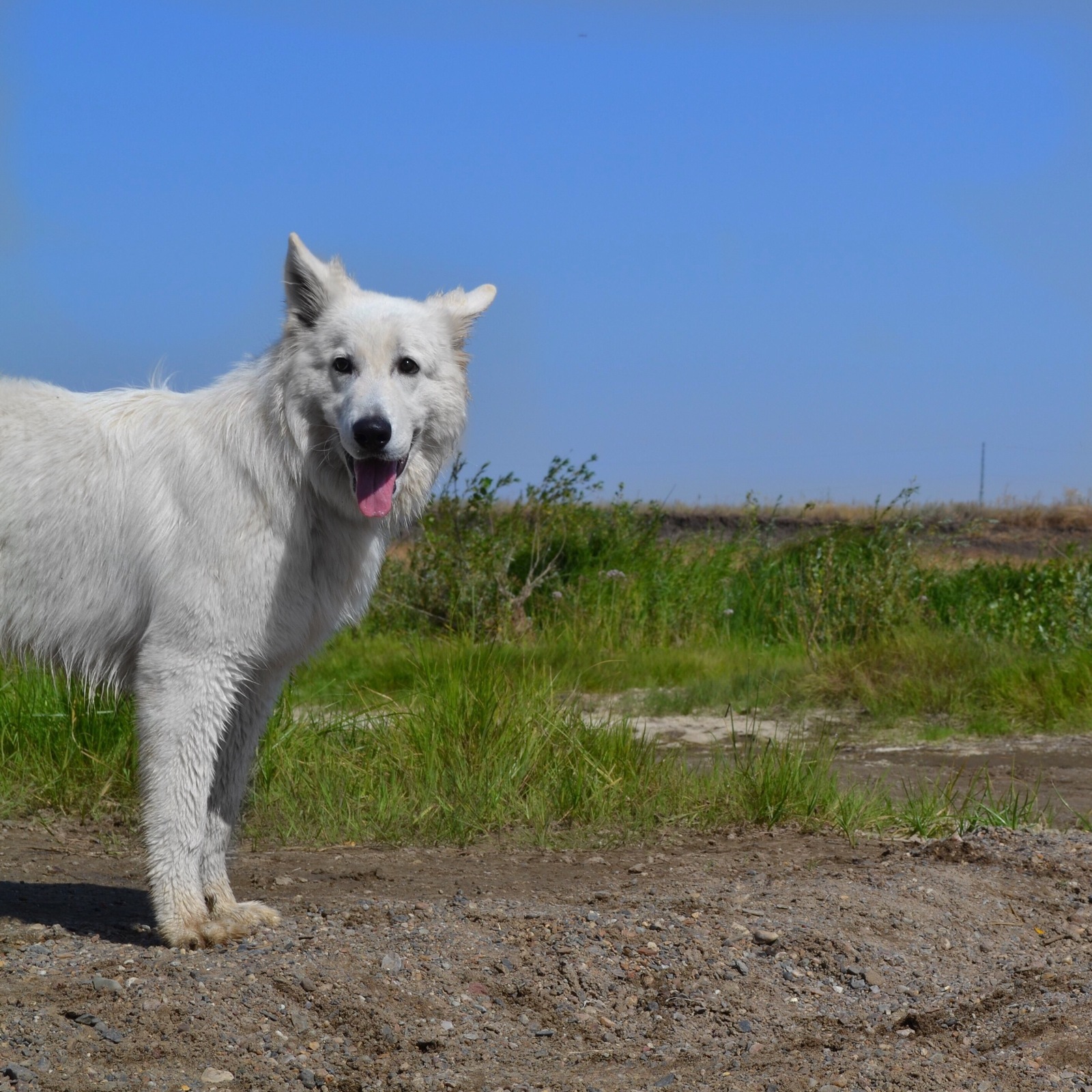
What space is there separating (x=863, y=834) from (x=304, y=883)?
275cm

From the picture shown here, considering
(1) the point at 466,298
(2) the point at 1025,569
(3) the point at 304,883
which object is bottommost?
(3) the point at 304,883

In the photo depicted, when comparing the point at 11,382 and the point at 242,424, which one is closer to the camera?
the point at 242,424

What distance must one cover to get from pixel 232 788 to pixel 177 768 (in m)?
0.52

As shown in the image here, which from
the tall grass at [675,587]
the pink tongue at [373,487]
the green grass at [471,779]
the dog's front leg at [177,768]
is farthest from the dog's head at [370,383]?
the tall grass at [675,587]

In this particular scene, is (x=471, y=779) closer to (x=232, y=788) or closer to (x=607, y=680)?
(x=232, y=788)

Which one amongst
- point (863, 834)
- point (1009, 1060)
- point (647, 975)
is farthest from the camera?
point (863, 834)

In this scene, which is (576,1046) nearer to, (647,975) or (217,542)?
(647,975)

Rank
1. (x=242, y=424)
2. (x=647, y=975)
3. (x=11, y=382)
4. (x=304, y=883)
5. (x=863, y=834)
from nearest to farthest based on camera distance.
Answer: (x=647, y=975), (x=242, y=424), (x=11, y=382), (x=304, y=883), (x=863, y=834)

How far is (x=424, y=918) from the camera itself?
4.75m

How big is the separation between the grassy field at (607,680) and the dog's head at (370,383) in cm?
228

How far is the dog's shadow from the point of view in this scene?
15.7 feet

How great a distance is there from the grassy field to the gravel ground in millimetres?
665

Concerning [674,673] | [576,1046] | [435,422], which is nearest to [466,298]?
[435,422]

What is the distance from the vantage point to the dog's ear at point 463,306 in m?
4.78
